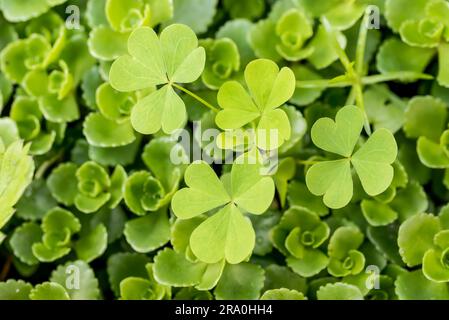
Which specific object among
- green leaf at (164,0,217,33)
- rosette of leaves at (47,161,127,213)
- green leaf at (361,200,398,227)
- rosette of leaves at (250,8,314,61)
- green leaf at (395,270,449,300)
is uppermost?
green leaf at (164,0,217,33)

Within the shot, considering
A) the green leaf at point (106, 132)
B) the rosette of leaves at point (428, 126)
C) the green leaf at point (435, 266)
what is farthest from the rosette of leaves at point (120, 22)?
the green leaf at point (435, 266)

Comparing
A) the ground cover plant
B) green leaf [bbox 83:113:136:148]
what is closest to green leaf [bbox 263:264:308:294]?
the ground cover plant

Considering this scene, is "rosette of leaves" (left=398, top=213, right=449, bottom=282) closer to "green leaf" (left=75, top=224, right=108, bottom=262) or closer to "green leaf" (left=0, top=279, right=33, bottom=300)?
"green leaf" (left=75, top=224, right=108, bottom=262)

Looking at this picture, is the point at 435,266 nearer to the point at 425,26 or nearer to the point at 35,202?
the point at 425,26

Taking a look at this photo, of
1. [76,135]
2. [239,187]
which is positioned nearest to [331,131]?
[239,187]

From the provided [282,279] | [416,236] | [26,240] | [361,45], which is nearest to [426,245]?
[416,236]
